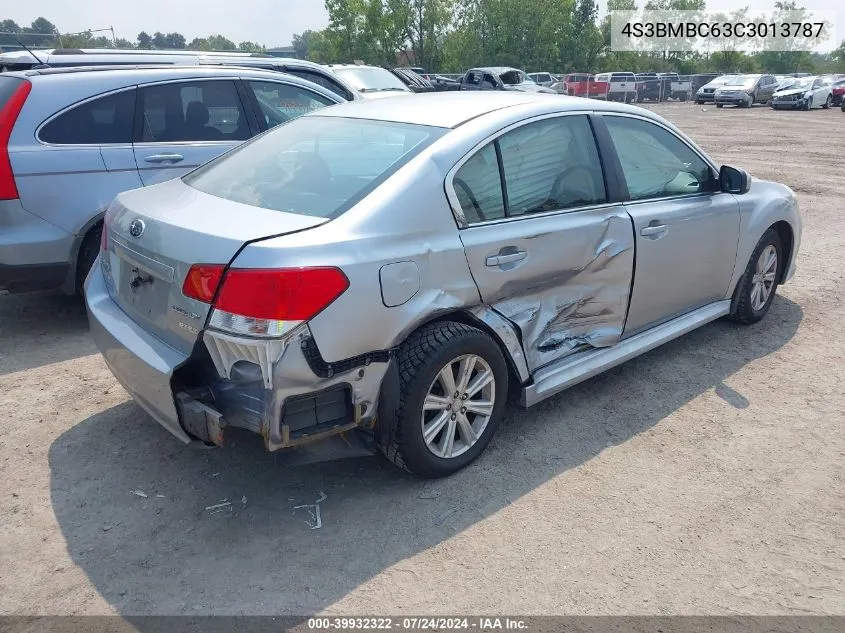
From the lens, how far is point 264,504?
3.16m

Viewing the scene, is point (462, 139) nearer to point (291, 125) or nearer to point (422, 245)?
point (422, 245)

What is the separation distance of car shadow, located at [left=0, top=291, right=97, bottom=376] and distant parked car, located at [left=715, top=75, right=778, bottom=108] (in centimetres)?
3480

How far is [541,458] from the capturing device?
355cm

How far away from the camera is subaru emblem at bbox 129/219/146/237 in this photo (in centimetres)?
310

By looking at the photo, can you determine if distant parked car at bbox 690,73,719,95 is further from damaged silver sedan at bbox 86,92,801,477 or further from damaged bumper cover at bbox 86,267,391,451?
damaged bumper cover at bbox 86,267,391,451

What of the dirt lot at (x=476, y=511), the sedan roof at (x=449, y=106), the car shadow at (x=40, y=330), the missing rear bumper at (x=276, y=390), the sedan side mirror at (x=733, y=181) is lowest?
the dirt lot at (x=476, y=511)

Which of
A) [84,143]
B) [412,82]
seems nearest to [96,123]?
[84,143]

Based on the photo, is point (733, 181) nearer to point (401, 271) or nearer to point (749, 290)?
point (749, 290)

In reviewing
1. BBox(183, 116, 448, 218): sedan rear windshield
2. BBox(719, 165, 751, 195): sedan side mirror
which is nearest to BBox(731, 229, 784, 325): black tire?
BBox(719, 165, 751, 195): sedan side mirror

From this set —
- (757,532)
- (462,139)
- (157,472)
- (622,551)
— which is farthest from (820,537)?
(157,472)

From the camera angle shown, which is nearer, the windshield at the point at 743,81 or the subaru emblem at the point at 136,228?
the subaru emblem at the point at 136,228

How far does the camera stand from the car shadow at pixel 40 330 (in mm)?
4603

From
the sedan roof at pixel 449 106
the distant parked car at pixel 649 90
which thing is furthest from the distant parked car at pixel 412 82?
the distant parked car at pixel 649 90

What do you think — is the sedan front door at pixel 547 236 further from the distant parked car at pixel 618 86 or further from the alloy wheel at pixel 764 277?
the distant parked car at pixel 618 86
